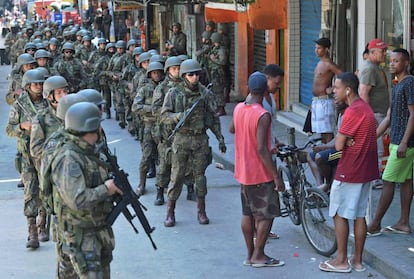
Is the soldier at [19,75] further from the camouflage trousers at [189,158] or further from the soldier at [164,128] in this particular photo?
the camouflage trousers at [189,158]

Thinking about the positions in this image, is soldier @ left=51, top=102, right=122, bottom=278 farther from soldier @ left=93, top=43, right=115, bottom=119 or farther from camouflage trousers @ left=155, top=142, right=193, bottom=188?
soldier @ left=93, top=43, right=115, bottom=119

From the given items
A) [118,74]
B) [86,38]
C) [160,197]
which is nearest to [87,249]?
[160,197]

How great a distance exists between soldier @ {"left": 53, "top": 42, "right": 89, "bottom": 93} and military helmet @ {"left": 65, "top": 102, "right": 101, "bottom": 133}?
33.6ft

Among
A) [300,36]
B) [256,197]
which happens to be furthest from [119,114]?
[256,197]

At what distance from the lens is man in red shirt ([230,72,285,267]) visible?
7.64m

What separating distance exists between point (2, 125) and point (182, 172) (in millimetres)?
10623

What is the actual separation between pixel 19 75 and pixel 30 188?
14.7 ft

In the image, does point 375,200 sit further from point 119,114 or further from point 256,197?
point 119,114

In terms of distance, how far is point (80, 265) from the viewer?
5.90m

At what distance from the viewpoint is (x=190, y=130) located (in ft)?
31.6

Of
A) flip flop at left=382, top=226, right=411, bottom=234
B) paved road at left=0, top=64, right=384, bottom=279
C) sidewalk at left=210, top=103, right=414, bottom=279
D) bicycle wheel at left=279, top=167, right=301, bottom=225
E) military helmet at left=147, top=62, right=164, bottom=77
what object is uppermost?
military helmet at left=147, top=62, right=164, bottom=77

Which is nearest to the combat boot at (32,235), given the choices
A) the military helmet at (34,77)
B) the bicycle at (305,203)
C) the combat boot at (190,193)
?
the military helmet at (34,77)

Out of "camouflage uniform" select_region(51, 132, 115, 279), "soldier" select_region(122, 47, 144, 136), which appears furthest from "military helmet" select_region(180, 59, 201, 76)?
"soldier" select_region(122, 47, 144, 136)

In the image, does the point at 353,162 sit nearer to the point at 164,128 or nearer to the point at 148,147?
the point at 164,128
